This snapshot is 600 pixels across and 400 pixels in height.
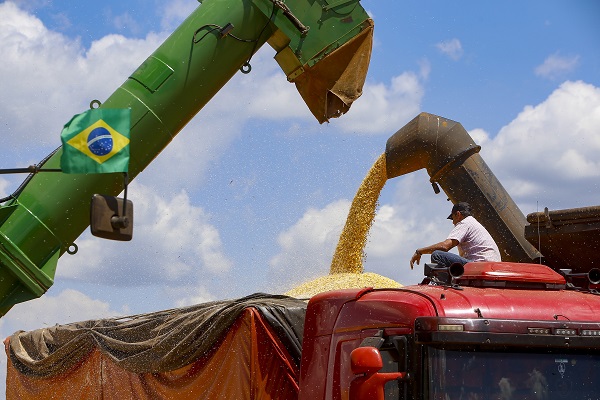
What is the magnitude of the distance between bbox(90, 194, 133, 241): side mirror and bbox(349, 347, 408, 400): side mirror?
157 centimetres

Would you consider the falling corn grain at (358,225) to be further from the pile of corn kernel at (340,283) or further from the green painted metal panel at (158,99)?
the green painted metal panel at (158,99)

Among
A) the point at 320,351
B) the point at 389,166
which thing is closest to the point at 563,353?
the point at 320,351

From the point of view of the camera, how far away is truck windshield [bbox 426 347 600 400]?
478 centimetres

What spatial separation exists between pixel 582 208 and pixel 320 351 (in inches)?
105

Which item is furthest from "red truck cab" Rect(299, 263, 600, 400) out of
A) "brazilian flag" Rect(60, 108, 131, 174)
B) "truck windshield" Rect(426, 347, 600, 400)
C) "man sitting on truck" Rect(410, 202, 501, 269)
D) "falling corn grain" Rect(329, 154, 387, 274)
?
"falling corn grain" Rect(329, 154, 387, 274)

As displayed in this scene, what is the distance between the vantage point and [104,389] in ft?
27.8

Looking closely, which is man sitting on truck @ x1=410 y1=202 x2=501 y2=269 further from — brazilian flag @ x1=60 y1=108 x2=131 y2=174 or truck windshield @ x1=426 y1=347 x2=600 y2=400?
brazilian flag @ x1=60 y1=108 x2=131 y2=174

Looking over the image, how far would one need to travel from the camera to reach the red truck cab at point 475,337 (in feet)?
15.8

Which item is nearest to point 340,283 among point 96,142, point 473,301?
point 473,301

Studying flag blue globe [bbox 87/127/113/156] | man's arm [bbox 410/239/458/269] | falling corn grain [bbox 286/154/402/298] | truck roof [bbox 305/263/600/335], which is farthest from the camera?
falling corn grain [bbox 286/154/402/298]

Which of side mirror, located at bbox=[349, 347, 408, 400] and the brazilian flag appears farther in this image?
the brazilian flag

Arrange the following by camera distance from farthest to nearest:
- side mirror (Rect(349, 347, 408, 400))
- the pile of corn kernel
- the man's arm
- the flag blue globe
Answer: the pile of corn kernel < the man's arm < the flag blue globe < side mirror (Rect(349, 347, 408, 400))

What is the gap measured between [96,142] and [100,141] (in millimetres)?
29

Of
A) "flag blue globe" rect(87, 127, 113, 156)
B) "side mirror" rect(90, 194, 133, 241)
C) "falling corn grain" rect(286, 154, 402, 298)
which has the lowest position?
"side mirror" rect(90, 194, 133, 241)
